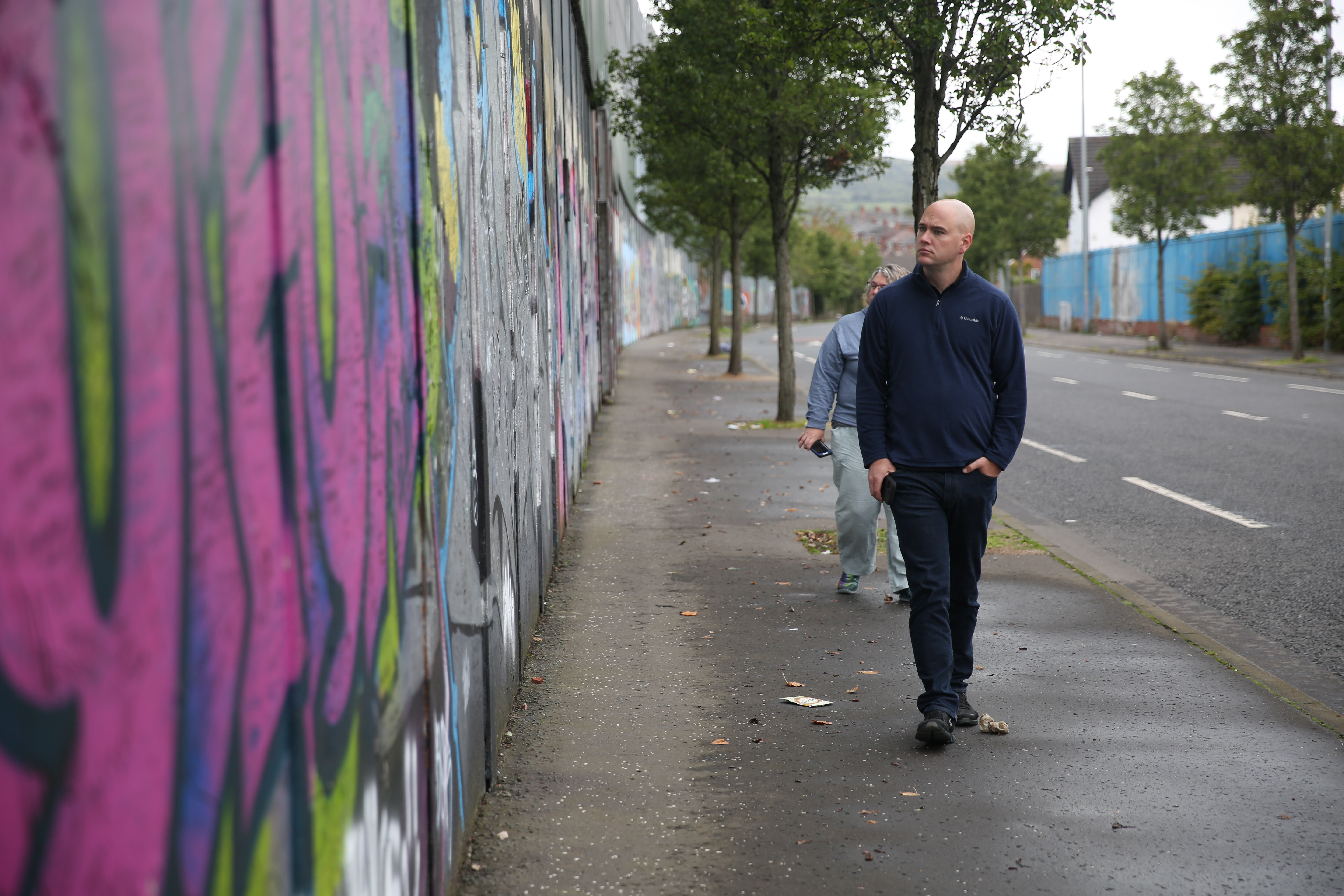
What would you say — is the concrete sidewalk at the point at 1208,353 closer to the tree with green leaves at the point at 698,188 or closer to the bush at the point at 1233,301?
the bush at the point at 1233,301

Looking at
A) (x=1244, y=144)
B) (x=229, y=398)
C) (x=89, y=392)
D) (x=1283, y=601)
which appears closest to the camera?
(x=89, y=392)

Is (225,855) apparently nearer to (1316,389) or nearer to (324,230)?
(324,230)

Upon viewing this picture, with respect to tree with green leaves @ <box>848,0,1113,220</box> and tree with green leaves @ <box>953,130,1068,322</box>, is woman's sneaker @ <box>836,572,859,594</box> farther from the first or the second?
tree with green leaves @ <box>953,130,1068,322</box>

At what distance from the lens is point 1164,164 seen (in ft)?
104

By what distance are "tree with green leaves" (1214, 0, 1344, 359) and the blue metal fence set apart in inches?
104

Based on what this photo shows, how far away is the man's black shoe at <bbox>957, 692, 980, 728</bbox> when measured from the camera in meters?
4.51

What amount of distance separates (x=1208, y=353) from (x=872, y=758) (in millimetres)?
30113

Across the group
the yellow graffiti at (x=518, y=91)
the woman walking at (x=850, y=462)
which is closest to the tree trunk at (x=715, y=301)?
the woman walking at (x=850, y=462)

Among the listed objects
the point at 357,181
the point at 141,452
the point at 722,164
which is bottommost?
the point at 141,452

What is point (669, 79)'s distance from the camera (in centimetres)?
1653

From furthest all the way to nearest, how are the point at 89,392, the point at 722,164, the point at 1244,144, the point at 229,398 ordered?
the point at 1244,144, the point at 722,164, the point at 229,398, the point at 89,392

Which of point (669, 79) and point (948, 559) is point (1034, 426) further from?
point (948, 559)

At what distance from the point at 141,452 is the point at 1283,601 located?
6509mm

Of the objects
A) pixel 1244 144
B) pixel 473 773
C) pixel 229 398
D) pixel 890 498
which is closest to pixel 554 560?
pixel 890 498
